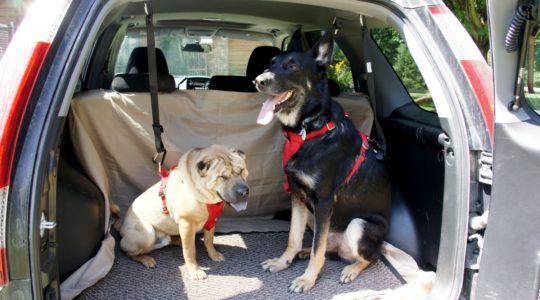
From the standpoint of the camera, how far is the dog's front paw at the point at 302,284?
2.51 meters

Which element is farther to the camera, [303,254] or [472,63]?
[303,254]

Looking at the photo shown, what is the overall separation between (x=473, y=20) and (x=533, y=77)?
3.73 metres

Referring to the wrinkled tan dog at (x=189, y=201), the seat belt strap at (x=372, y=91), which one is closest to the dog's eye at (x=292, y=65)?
the seat belt strap at (x=372, y=91)

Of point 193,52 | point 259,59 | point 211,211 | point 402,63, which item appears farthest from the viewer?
point 193,52

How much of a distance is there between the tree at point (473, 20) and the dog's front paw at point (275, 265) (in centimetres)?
325

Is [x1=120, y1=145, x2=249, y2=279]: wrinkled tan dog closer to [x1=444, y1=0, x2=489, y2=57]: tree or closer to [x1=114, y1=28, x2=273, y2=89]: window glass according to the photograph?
[x1=114, y1=28, x2=273, y2=89]: window glass

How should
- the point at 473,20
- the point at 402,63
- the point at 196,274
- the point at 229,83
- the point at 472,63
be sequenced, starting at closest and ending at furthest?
1. the point at 472,63
2. the point at 196,274
3. the point at 402,63
4. the point at 229,83
5. the point at 473,20

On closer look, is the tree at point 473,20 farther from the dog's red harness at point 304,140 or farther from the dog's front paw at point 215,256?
the dog's front paw at point 215,256

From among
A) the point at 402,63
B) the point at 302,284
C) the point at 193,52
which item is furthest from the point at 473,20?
the point at 302,284

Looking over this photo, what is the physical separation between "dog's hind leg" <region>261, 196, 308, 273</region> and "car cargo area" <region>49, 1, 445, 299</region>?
53 millimetres

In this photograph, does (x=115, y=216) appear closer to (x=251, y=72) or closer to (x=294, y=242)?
(x=294, y=242)

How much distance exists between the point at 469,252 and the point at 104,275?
6.37ft

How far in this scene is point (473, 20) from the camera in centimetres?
463

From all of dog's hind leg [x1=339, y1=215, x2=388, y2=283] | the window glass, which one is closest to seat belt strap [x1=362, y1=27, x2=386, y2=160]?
dog's hind leg [x1=339, y1=215, x2=388, y2=283]
